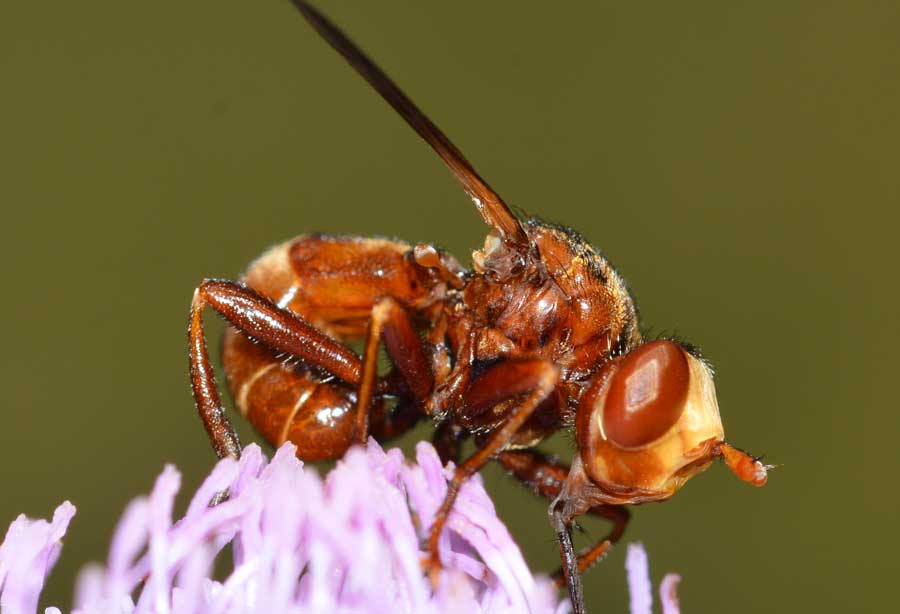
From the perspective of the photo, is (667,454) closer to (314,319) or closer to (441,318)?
(441,318)

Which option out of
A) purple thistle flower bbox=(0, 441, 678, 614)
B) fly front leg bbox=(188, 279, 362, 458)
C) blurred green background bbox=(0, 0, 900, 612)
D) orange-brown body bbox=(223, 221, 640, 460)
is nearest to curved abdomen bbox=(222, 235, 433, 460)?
orange-brown body bbox=(223, 221, 640, 460)

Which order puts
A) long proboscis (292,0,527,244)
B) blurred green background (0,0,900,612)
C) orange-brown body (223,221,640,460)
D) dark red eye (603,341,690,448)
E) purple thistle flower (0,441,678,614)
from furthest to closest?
blurred green background (0,0,900,612), orange-brown body (223,221,640,460), dark red eye (603,341,690,448), long proboscis (292,0,527,244), purple thistle flower (0,441,678,614)

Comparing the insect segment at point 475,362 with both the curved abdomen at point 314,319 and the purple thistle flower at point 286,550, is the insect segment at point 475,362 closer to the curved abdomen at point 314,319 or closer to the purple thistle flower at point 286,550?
the curved abdomen at point 314,319

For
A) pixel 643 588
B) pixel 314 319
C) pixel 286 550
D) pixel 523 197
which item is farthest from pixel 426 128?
pixel 523 197

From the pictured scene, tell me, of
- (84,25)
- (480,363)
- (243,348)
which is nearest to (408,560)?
(480,363)

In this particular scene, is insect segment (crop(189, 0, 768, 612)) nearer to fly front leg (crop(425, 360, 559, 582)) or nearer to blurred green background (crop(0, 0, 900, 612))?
fly front leg (crop(425, 360, 559, 582))

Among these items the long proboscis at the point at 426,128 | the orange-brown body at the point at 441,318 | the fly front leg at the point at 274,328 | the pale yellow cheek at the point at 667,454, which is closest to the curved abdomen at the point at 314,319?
the orange-brown body at the point at 441,318

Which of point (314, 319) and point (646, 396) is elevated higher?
point (314, 319)
